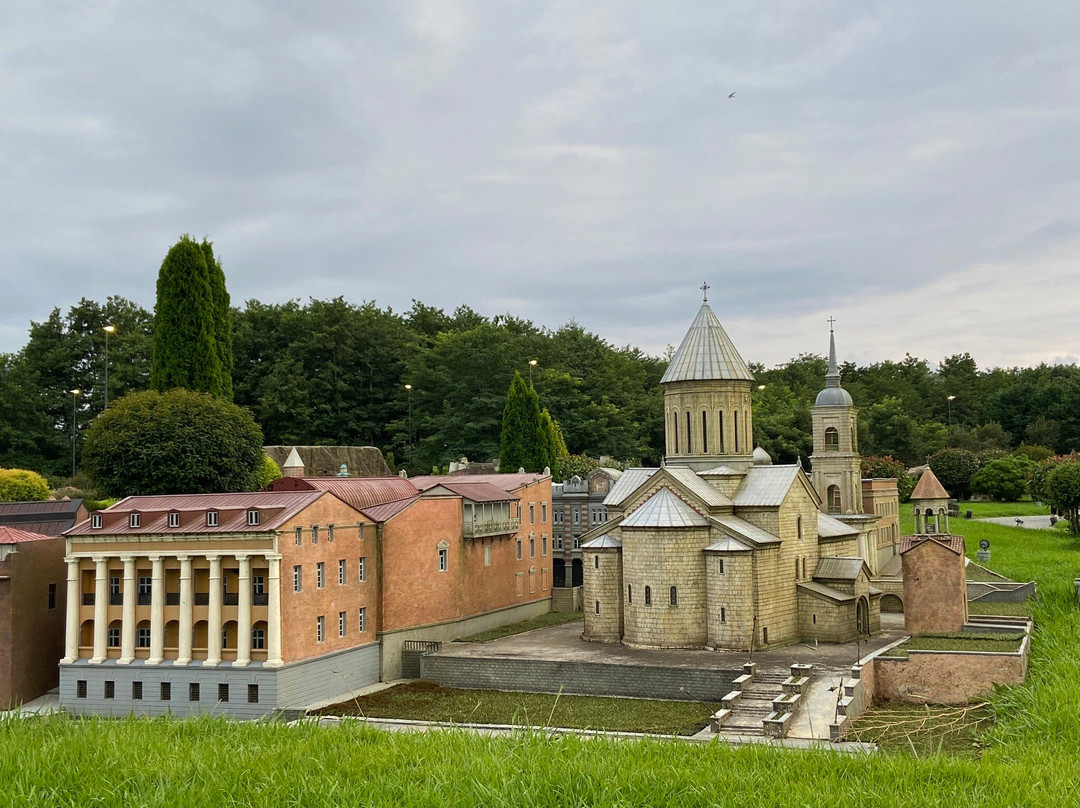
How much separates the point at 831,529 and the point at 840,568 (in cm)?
247

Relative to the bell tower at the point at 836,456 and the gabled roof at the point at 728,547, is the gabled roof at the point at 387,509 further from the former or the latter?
the bell tower at the point at 836,456

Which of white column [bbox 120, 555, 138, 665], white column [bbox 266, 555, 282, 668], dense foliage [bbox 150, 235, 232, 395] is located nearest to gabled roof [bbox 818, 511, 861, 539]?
white column [bbox 266, 555, 282, 668]

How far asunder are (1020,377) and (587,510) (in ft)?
209

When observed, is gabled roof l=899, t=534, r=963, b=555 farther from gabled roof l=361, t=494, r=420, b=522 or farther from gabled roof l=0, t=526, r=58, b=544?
gabled roof l=0, t=526, r=58, b=544

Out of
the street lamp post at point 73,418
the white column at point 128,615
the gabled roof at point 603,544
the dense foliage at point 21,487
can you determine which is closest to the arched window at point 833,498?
the gabled roof at point 603,544

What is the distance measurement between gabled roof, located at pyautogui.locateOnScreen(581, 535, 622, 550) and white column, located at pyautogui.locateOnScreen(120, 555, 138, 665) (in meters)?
13.9

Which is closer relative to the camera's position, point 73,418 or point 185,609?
point 185,609

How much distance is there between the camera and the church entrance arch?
3284 cm

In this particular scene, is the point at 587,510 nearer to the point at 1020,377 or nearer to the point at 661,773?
the point at 661,773

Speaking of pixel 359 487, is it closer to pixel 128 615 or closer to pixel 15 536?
pixel 128 615

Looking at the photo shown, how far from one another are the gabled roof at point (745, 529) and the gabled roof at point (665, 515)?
641 mm

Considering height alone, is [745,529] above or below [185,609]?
above

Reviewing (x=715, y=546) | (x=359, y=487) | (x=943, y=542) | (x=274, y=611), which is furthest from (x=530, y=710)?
(x=943, y=542)

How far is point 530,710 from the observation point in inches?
1022
